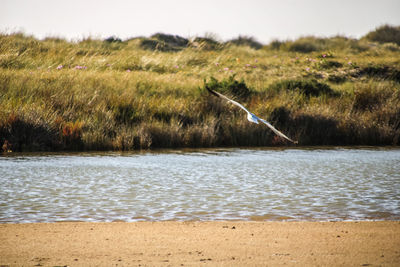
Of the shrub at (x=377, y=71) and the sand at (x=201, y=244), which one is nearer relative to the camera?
the sand at (x=201, y=244)

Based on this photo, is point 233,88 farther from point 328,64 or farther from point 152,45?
point 152,45

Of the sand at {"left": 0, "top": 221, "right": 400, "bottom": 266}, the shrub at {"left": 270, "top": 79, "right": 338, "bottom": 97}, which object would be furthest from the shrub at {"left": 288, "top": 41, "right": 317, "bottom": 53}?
the sand at {"left": 0, "top": 221, "right": 400, "bottom": 266}

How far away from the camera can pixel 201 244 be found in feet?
18.2

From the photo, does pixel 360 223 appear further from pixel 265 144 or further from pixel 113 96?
pixel 113 96

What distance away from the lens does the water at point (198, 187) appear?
23.4 ft

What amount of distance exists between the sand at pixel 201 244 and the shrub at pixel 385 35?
51040 mm

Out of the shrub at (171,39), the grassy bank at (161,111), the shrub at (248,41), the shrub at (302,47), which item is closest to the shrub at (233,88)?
the grassy bank at (161,111)

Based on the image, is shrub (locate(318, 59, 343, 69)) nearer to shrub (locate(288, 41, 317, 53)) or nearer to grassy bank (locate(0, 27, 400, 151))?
shrub (locate(288, 41, 317, 53))

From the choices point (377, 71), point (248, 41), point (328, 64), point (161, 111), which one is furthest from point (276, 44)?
point (161, 111)

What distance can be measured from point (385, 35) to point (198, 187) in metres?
50.4

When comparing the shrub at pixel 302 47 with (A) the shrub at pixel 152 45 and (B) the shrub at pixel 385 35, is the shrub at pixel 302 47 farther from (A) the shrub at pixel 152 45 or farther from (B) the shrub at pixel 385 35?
(B) the shrub at pixel 385 35

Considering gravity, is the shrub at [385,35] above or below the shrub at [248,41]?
above

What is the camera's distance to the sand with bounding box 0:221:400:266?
499 cm

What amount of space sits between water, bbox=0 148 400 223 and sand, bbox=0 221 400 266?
540 mm
